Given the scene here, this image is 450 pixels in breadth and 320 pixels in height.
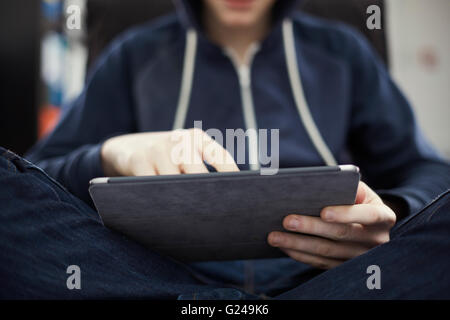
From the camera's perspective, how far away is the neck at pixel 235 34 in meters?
0.85

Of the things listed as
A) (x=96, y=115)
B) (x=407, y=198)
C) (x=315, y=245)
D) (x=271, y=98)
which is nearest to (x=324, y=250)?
(x=315, y=245)

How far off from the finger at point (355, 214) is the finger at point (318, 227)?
0.05 feet

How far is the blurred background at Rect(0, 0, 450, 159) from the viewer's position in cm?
95

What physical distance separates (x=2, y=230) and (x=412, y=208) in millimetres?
461

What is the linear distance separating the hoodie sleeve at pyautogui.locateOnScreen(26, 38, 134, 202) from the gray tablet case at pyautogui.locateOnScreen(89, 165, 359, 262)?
34 centimetres

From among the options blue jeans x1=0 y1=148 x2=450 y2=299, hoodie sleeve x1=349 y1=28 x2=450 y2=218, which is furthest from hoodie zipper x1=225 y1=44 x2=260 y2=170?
blue jeans x1=0 y1=148 x2=450 y2=299

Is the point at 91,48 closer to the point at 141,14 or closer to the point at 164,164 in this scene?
the point at 141,14

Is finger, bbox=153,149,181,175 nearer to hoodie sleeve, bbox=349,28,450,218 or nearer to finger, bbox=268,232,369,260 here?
finger, bbox=268,232,369,260

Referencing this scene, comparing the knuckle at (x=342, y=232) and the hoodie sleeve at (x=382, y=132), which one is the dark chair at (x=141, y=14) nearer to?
the hoodie sleeve at (x=382, y=132)

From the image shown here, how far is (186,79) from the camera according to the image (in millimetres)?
803

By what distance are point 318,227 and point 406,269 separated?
91 mm

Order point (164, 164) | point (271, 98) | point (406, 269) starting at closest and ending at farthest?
1. point (406, 269)
2. point (164, 164)
3. point (271, 98)
